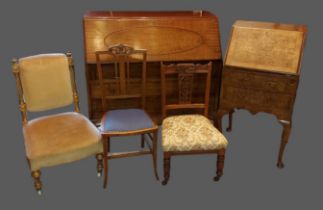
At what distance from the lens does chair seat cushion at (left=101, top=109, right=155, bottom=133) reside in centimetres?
343

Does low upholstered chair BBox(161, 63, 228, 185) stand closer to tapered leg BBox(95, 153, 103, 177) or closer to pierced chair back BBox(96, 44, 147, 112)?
pierced chair back BBox(96, 44, 147, 112)

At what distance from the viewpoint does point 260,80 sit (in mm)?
3637

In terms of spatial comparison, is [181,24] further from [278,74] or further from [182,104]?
[278,74]

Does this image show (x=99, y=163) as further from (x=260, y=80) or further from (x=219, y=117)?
(x=260, y=80)

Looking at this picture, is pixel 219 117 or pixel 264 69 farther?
pixel 219 117

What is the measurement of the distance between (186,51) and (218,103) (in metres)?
0.83

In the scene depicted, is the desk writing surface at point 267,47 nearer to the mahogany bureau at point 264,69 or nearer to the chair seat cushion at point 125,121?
the mahogany bureau at point 264,69

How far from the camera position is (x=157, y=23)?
401 cm

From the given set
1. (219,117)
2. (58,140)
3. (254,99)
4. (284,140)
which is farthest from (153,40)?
(284,140)

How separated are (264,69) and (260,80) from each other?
130 mm

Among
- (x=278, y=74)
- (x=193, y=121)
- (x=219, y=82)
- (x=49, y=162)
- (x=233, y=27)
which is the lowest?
(x=49, y=162)

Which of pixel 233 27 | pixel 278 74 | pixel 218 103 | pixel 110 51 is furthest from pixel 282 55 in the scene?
pixel 110 51

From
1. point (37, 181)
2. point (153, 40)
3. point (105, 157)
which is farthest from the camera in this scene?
point (153, 40)

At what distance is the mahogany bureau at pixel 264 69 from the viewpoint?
354 cm
